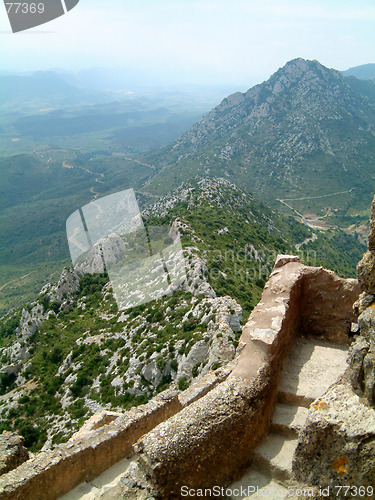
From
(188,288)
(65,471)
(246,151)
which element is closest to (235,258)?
(188,288)

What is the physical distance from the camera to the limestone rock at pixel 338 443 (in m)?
4.06

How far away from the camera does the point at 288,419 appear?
22.5 feet

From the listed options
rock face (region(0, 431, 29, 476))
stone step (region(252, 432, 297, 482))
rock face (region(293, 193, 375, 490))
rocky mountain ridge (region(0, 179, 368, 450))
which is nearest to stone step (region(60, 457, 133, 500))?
rock face (region(0, 431, 29, 476))

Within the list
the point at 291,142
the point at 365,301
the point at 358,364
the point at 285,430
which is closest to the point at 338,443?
the point at 358,364

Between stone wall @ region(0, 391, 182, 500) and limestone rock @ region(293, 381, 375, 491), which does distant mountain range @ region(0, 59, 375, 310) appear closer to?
stone wall @ region(0, 391, 182, 500)

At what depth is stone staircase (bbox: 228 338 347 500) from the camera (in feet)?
19.1

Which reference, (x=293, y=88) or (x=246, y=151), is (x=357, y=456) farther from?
(x=293, y=88)

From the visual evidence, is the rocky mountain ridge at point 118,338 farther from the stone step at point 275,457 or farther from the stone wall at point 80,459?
the stone step at point 275,457

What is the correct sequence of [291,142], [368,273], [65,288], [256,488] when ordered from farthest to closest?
1. [291,142]
2. [65,288]
3. [256,488]
4. [368,273]

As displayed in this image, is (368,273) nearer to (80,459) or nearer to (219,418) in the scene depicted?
(219,418)

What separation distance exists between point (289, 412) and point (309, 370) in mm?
1283

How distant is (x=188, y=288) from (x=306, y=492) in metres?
23.0

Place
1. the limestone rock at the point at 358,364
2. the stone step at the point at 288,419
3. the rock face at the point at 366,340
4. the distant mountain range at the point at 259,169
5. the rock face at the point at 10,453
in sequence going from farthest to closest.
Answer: the distant mountain range at the point at 259,169 < the rock face at the point at 10,453 < the stone step at the point at 288,419 < the limestone rock at the point at 358,364 < the rock face at the point at 366,340

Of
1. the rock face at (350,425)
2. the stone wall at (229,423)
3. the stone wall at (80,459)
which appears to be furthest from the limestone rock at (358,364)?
the stone wall at (80,459)
